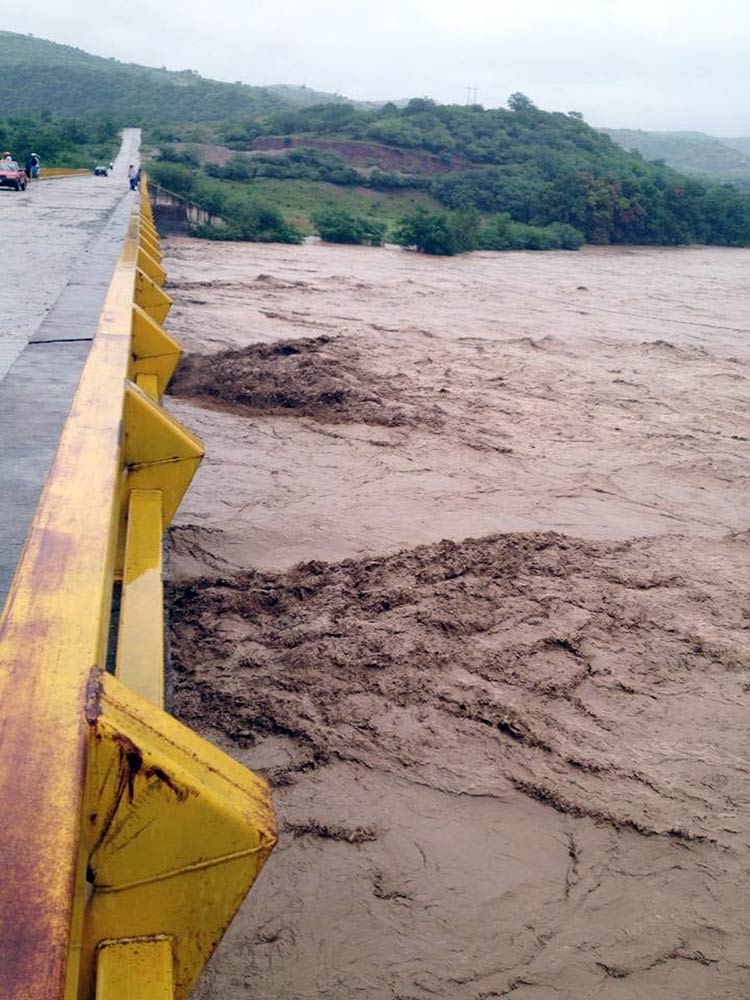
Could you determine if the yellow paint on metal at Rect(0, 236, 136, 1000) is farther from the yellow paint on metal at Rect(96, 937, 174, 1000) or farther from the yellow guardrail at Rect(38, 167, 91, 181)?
the yellow guardrail at Rect(38, 167, 91, 181)

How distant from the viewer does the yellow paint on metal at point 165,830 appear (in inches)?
40.6

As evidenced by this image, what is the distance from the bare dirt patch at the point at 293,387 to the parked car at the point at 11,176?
10.9 m

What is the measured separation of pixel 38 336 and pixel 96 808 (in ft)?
9.14

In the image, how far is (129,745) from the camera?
1.02 metres

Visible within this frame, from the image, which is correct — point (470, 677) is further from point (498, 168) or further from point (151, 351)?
point (498, 168)

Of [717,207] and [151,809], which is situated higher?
[717,207]

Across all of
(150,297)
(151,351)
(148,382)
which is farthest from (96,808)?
(150,297)

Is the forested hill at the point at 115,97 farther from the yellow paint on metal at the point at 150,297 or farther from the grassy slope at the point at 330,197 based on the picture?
the yellow paint on metal at the point at 150,297

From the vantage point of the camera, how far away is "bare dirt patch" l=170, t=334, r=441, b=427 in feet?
25.3

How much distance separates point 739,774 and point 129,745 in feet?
9.55

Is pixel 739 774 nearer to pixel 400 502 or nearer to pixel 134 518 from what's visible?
pixel 134 518

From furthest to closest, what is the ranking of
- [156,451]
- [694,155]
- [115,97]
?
[694,155] → [115,97] → [156,451]

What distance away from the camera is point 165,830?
3.59 feet

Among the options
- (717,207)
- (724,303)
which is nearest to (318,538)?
(724,303)
